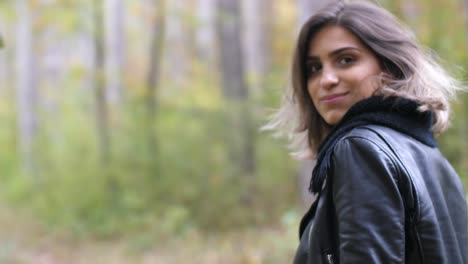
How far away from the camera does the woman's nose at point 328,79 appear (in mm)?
2162

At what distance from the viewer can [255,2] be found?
78.3ft

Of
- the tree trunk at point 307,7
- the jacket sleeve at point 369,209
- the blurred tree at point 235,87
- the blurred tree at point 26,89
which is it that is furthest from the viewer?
the blurred tree at point 26,89

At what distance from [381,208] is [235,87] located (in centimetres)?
1018

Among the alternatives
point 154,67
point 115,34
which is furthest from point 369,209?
point 115,34

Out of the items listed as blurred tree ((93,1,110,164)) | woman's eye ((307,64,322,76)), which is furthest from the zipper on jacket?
blurred tree ((93,1,110,164))

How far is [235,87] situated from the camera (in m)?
11.8

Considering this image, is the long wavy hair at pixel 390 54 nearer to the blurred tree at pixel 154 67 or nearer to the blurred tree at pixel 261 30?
the blurred tree at pixel 154 67

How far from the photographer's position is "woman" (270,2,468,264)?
1718 mm

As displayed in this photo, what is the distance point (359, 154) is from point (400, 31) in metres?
0.72

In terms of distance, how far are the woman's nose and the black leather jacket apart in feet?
1.10

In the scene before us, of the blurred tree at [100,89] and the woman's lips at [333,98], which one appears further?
the blurred tree at [100,89]

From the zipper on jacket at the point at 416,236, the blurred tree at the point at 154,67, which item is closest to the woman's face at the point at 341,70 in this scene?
the zipper on jacket at the point at 416,236

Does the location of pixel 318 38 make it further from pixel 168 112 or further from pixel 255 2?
pixel 255 2

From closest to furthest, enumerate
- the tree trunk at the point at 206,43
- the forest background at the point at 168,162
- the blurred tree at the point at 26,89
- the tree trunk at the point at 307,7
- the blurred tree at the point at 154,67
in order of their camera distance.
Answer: the tree trunk at the point at 307,7 < the forest background at the point at 168,162 < the blurred tree at the point at 154,67 < the blurred tree at the point at 26,89 < the tree trunk at the point at 206,43
